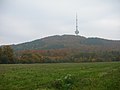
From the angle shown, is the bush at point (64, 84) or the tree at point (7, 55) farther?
the tree at point (7, 55)

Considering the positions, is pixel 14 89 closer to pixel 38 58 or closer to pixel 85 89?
pixel 85 89

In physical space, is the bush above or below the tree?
below

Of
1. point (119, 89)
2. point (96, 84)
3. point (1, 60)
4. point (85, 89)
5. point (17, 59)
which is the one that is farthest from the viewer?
point (17, 59)

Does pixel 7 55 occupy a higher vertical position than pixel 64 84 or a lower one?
higher

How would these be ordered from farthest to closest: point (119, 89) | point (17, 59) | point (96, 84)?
point (17, 59)
point (96, 84)
point (119, 89)

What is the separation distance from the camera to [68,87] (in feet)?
72.6

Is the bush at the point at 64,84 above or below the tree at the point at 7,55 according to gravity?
below

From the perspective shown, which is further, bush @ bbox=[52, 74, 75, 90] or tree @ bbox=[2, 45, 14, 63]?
tree @ bbox=[2, 45, 14, 63]

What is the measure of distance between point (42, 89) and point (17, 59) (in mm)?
78604

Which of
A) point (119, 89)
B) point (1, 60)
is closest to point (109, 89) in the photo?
point (119, 89)

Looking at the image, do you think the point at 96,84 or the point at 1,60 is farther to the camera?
the point at 1,60

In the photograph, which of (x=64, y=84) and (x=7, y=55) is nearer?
(x=64, y=84)

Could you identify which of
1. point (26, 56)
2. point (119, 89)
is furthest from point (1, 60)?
point (119, 89)

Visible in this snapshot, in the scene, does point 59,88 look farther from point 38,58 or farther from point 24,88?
point 38,58
